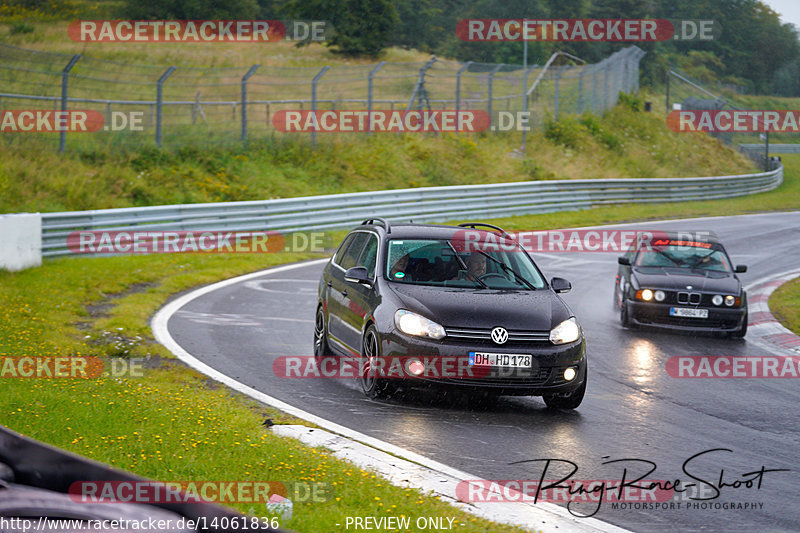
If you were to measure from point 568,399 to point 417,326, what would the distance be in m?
1.53

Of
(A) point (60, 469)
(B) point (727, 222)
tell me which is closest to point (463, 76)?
(B) point (727, 222)

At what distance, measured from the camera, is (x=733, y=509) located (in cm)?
609

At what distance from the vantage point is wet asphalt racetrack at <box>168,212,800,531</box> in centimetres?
651

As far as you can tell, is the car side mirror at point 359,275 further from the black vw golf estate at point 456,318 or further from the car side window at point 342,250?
the car side window at point 342,250

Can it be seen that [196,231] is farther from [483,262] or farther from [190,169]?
[483,262]

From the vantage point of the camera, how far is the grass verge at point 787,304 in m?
15.4

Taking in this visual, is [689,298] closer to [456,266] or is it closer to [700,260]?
[700,260]

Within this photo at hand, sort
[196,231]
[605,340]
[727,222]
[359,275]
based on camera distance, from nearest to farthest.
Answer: [359,275] → [605,340] → [196,231] → [727,222]

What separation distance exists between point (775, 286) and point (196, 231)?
38.9 feet

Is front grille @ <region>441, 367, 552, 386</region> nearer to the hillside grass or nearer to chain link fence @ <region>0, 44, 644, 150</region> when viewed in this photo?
the hillside grass

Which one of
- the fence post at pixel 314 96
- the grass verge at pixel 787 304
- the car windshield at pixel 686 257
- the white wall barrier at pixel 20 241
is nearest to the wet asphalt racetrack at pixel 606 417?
the car windshield at pixel 686 257

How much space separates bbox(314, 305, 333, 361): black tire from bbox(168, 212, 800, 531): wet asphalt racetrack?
1.12 feet

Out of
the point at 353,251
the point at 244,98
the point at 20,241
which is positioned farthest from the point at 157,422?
the point at 244,98

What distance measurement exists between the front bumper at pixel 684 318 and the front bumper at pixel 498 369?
18.9 ft
